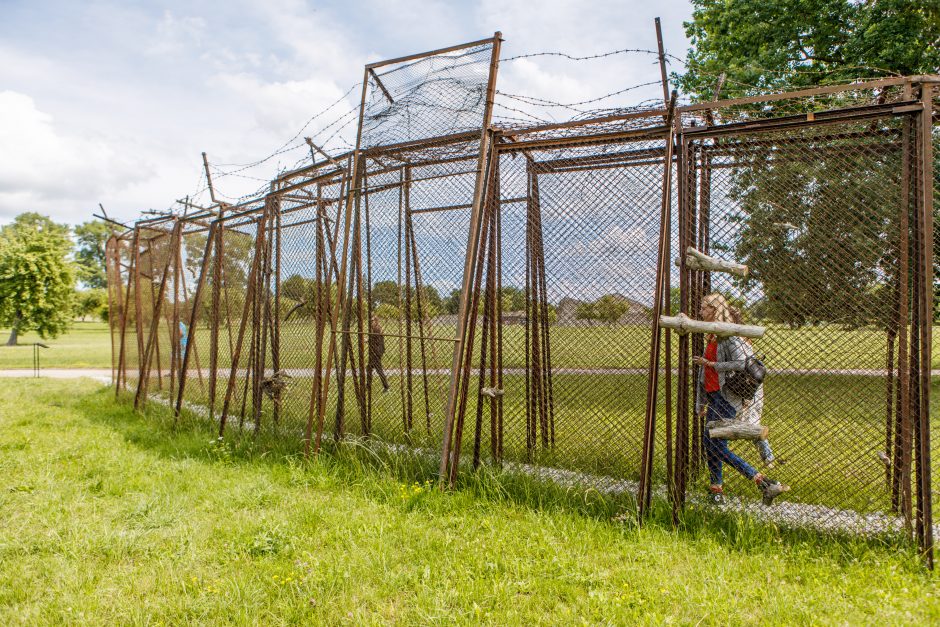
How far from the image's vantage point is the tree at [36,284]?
69.0ft

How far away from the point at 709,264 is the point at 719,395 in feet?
4.09

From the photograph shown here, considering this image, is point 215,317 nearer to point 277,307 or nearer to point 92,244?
point 277,307

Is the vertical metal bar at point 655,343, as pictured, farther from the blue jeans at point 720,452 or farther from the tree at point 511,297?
the tree at point 511,297

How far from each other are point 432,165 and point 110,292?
9460 millimetres

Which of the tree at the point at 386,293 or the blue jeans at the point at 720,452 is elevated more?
the tree at the point at 386,293

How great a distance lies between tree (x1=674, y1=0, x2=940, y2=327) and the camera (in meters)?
4.09

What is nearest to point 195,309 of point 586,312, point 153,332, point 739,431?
point 153,332

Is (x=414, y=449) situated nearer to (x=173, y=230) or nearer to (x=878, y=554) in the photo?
(x=878, y=554)

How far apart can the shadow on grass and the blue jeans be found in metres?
0.45

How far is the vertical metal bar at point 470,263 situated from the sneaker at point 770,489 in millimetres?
2446

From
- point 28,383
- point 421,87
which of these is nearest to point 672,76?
point 421,87

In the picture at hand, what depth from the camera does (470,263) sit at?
16.0 ft

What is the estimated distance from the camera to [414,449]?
5.52 meters

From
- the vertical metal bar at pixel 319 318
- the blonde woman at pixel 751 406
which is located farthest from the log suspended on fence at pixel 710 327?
the vertical metal bar at pixel 319 318
